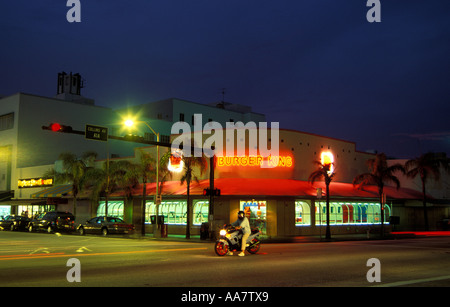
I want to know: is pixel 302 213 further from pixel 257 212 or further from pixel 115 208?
pixel 115 208

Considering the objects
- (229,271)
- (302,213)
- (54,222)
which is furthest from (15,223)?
(229,271)

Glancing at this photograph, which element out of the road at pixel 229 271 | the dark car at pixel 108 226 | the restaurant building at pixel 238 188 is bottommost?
the road at pixel 229 271

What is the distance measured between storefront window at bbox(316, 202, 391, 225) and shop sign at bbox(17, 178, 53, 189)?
3139 centimetres

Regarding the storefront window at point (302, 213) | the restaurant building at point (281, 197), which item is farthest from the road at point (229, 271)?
the storefront window at point (302, 213)

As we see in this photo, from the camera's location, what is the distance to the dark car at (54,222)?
38.5 meters

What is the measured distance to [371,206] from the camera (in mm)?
39875

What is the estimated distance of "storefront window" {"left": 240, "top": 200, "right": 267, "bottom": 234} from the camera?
33.5 metres

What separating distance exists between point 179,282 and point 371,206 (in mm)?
32555

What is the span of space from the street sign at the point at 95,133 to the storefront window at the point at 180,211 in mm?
13039

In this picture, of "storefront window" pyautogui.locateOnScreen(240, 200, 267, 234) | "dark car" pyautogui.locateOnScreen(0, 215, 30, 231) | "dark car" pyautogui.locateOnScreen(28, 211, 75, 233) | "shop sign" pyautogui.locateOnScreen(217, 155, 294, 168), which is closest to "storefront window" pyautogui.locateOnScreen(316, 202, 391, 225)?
"storefront window" pyautogui.locateOnScreen(240, 200, 267, 234)

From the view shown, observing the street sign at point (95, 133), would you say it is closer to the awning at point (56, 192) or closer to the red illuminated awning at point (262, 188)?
the red illuminated awning at point (262, 188)
